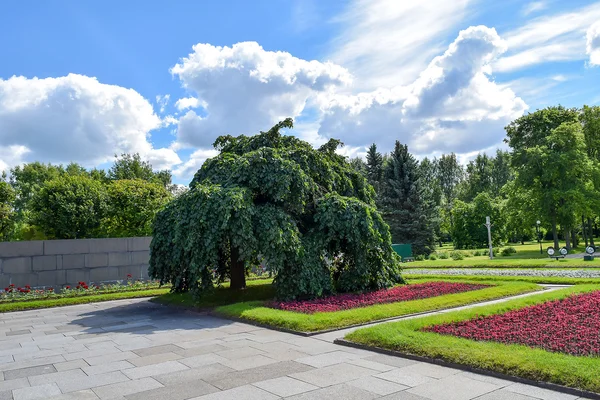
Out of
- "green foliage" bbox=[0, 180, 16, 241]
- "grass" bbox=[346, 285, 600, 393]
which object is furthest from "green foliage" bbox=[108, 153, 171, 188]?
"grass" bbox=[346, 285, 600, 393]

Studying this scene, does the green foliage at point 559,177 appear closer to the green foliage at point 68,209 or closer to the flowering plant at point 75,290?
the flowering plant at point 75,290

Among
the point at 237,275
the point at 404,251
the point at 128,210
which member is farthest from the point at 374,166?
the point at 237,275

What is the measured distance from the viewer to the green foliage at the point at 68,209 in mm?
26688

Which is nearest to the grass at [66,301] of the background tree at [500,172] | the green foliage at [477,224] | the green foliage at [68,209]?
the green foliage at [68,209]

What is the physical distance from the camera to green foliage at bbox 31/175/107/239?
2669 centimetres

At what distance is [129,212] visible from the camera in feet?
95.3

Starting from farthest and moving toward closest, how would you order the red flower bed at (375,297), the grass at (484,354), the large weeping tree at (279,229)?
the large weeping tree at (279,229) → the red flower bed at (375,297) → the grass at (484,354)

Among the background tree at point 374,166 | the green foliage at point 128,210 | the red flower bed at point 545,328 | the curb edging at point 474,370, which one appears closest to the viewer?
the curb edging at point 474,370

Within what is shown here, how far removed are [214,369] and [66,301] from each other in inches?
443

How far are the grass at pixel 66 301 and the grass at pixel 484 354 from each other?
11.2 m

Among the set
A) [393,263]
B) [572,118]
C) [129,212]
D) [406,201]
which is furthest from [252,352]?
[572,118]

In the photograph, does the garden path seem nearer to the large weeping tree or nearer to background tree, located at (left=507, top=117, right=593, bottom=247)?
the large weeping tree

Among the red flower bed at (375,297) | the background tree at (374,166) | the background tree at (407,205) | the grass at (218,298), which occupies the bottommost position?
the grass at (218,298)

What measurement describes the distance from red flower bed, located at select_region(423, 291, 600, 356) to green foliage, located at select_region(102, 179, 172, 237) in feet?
76.9
